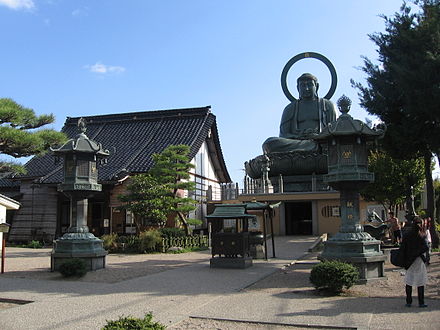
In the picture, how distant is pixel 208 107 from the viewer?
1120 inches

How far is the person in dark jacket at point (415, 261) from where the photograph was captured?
288 inches

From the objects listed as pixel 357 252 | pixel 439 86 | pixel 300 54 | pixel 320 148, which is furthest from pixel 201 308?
pixel 300 54

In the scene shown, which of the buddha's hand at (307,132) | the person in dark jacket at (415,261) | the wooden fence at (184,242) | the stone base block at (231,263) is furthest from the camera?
the buddha's hand at (307,132)

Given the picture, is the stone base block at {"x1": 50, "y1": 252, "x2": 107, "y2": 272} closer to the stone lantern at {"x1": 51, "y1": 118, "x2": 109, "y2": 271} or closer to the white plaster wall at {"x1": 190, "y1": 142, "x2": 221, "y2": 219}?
the stone lantern at {"x1": 51, "y1": 118, "x2": 109, "y2": 271}

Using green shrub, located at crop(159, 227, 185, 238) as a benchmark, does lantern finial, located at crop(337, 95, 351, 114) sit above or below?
above

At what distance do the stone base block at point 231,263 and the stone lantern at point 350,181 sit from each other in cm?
291

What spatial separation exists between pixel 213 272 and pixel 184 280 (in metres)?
1.59

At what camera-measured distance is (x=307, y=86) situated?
93.0 ft

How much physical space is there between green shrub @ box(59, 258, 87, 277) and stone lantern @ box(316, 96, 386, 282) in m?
6.07

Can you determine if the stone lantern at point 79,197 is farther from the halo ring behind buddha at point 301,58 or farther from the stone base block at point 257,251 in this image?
the halo ring behind buddha at point 301,58

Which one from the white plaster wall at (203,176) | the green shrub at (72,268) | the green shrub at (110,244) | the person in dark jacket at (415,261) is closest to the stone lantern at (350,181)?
the person in dark jacket at (415,261)

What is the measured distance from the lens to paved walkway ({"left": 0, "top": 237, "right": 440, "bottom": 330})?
6.45 m

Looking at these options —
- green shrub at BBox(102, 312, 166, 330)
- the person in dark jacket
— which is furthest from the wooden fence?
green shrub at BBox(102, 312, 166, 330)

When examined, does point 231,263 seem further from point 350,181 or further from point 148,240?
point 148,240
